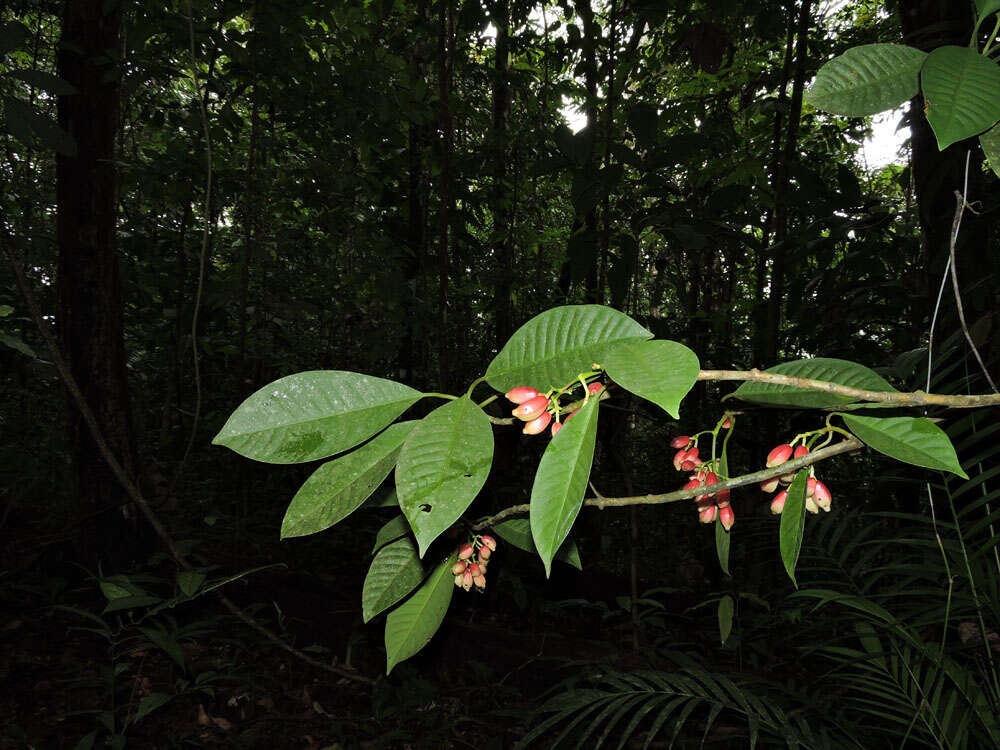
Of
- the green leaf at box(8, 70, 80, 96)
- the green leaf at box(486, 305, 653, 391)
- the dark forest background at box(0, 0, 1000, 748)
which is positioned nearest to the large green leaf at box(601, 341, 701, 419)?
the green leaf at box(486, 305, 653, 391)

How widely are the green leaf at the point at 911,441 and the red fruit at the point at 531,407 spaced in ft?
0.69

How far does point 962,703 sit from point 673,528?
339 centimetres

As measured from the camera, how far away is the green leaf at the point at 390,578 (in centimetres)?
49

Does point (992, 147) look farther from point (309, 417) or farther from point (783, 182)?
point (783, 182)

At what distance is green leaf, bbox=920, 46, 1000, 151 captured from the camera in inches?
13.3

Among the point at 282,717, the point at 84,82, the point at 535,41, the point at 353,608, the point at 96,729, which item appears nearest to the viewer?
the point at 96,729

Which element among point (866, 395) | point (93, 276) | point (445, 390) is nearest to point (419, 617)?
point (866, 395)

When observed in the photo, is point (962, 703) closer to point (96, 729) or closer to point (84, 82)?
point (96, 729)

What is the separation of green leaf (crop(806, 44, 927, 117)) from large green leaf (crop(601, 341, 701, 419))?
0.66 feet

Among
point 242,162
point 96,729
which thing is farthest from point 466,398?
point 242,162

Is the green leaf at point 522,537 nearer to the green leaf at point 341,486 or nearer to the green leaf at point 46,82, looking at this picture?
the green leaf at point 341,486

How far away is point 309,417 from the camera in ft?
1.27

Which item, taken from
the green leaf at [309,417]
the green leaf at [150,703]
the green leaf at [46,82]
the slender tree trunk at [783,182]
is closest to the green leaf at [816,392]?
the green leaf at [309,417]

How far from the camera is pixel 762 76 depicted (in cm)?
333
